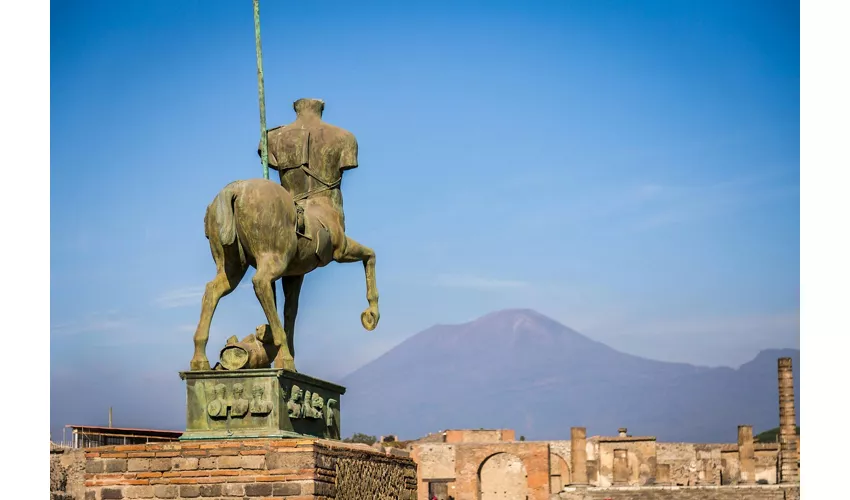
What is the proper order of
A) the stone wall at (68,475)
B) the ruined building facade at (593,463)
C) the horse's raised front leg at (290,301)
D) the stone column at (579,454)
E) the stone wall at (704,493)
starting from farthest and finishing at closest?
1. the stone column at (579,454)
2. the ruined building facade at (593,463)
3. the stone wall at (704,493)
4. the stone wall at (68,475)
5. the horse's raised front leg at (290,301)

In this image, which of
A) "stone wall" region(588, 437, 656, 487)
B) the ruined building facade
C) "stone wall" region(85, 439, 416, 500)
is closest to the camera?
"stone wall" region(85, 439, 416, 500)

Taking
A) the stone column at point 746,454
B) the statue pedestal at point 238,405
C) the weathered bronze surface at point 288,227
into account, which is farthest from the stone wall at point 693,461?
the statue pedestal at point 238,405

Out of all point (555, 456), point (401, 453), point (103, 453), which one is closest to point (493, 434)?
point (555, 456)

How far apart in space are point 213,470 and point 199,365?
837 mm

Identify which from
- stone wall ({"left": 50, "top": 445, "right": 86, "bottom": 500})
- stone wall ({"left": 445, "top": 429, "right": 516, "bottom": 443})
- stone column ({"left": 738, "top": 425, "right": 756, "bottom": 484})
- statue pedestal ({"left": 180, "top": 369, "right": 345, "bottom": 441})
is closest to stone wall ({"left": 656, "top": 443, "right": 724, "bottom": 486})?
stone column ({"left": 738, "top": 425, "right": 756, "bottom": 484})

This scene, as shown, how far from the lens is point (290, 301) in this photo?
39.0ft

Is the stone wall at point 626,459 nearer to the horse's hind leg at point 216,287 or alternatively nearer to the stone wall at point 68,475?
the stone wall at point 68,475

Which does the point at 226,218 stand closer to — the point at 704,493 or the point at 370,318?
the point at 370,318

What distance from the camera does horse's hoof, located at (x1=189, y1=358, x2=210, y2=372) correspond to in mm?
10703

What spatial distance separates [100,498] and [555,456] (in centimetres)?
4095

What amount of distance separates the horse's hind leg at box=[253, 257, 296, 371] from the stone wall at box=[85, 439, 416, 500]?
82 centimetres

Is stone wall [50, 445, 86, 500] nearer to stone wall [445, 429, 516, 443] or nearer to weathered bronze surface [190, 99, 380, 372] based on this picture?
weathered bronze surface [190, 99, 380, 372]

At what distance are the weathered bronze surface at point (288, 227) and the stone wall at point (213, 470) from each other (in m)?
0.72

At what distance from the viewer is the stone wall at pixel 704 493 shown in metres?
38.0
